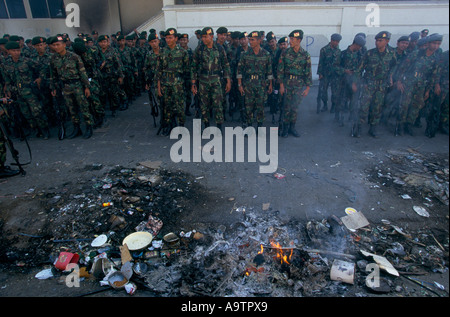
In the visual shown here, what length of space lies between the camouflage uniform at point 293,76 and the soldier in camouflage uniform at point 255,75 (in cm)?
32

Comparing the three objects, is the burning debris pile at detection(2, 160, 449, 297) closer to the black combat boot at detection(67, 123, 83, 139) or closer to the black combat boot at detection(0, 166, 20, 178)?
the black combat boot at detection(0, 166, 20, 178)

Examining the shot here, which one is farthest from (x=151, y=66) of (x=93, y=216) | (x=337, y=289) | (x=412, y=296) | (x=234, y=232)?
(x=412, y=296)

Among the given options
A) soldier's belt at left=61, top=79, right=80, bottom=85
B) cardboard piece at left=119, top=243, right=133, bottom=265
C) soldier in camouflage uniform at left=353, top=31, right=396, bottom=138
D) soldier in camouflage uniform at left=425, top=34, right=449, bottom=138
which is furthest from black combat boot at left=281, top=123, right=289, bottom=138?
soldier's belt at left=61, top=79, right=80, bottom=85

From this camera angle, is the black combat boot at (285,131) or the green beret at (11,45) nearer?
the green beret at (11,45)

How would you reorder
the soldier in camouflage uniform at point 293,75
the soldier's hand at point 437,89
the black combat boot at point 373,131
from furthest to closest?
the black combat boot at point 373,131, the soldier's hand at point 437,89, the soldier in camouflage uniform at point 293,75

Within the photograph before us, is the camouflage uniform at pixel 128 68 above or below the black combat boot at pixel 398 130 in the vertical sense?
above

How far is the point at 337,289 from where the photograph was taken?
2.85 m

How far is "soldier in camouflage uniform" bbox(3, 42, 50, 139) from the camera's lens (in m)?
6.08

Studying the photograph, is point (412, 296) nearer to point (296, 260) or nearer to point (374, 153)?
point (296, 260)

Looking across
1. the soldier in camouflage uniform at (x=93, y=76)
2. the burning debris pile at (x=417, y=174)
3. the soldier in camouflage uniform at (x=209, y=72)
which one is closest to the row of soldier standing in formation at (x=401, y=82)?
the burning debris pile at (x=417, y=174)

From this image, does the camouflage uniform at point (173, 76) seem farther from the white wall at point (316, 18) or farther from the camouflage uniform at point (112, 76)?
the white wall at point (316, 18)

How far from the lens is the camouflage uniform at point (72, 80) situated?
6.00 m

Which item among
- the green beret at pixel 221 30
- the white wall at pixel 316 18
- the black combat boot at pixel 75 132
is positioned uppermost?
the white wall at pixel 316 18

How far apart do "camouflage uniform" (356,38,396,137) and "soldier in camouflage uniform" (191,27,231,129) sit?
119 inches
